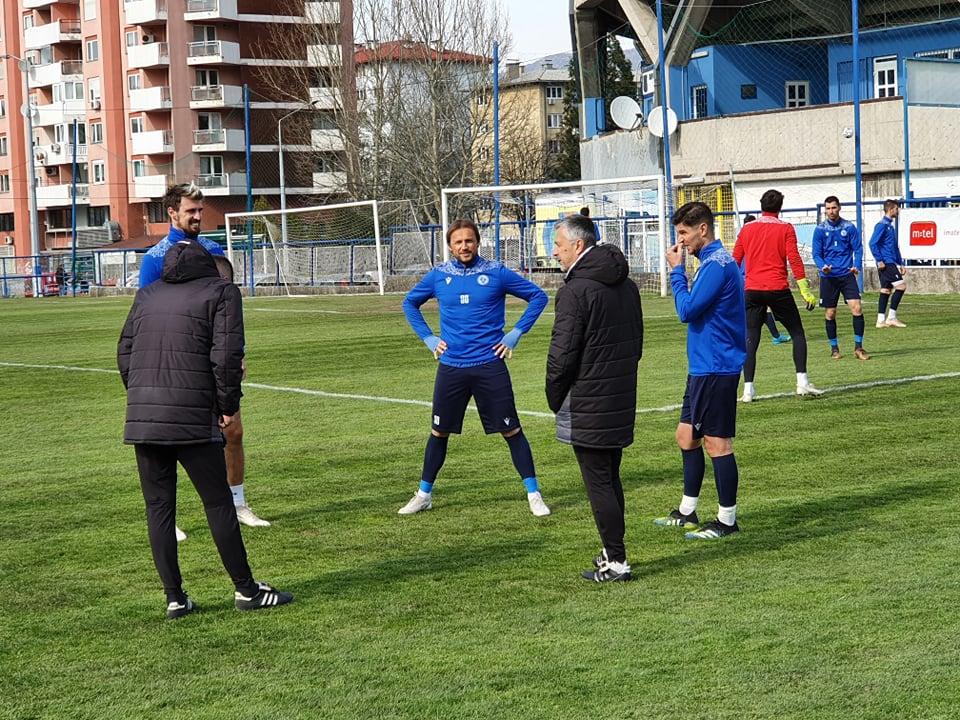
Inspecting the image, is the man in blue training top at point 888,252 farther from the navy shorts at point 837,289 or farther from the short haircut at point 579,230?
the short haircut at point 579,230

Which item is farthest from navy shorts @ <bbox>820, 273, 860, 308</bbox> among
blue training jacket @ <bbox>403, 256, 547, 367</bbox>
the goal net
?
the goal net

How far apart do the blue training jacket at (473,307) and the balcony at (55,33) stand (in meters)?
88.5

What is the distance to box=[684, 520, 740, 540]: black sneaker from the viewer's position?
25.2 ft

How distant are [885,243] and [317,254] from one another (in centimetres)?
2832

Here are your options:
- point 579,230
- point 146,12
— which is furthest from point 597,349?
point 146,12

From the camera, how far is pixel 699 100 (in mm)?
53875

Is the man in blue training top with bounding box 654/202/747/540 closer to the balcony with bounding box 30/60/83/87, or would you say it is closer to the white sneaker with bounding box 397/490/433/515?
the white sneaker with bounding box 397/490/433/515

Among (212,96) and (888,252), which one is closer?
(888,252)

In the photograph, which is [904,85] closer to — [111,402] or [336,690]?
[111,402]

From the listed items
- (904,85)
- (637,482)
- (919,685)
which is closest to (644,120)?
(904,85)

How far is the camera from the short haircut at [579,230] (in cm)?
659

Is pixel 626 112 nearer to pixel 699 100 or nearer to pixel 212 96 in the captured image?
pixel 699 100

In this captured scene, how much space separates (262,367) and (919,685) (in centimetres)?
1541

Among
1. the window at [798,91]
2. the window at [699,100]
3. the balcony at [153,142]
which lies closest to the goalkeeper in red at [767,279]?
the window at [798,91]
